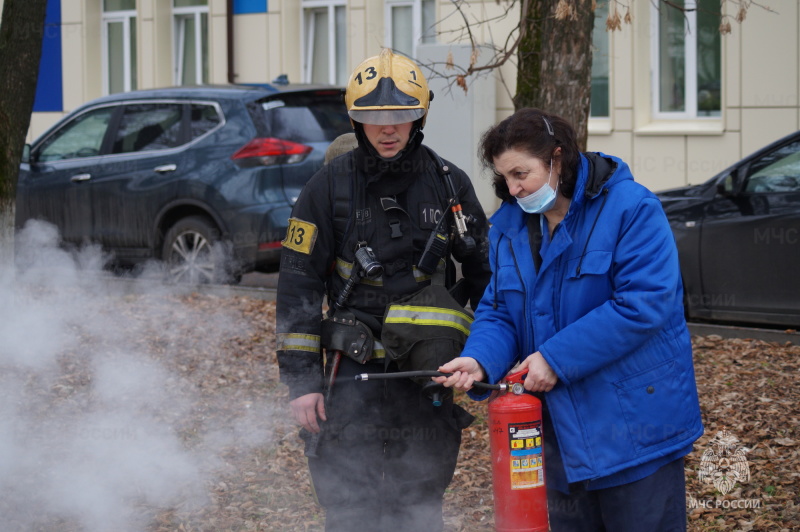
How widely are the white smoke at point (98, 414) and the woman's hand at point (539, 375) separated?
8.26 feet

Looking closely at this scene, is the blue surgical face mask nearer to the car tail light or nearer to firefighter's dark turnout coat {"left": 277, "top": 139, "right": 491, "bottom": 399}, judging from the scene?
firefighter's dark turnout coat {"left": 277, "top": 139, "right": 491, "bottom": 399}

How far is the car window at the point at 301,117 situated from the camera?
949 cm

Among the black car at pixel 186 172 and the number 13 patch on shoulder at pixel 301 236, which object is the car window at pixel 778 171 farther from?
the number 13 patch on shoulder at pixel 301 236

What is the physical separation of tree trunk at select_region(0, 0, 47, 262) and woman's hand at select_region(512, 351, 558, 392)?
515 cm

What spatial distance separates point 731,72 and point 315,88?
5.55 meters

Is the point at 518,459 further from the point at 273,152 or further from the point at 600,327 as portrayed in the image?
the point at 273,152

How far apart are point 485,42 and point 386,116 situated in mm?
9539

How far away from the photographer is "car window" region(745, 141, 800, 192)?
7.23 meters

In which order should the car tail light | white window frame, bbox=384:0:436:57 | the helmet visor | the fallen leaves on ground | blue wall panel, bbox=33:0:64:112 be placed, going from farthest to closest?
blue wall panel, bbox=33:0:64:112 < white window frame, bbox=384:0:436:57 < the car tail light < the fallen leaves on ground < the helmet visor

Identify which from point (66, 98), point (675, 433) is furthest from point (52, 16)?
point (675, 433)

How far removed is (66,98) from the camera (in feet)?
61.9

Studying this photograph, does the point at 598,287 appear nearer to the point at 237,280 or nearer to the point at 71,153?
the point at 237,280

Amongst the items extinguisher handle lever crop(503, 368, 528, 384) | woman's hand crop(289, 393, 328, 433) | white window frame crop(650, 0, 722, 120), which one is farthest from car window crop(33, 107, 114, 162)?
extinguisher handle lever crop(503, 368, 528, 384)

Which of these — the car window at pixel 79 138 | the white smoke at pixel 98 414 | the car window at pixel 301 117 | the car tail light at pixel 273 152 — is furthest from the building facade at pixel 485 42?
the white smoke at pixel 98 414
